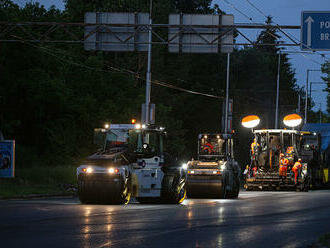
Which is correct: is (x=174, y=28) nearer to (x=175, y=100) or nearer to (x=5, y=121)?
(x=5, y=121)

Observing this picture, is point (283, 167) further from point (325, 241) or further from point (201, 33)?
point (325, 241)

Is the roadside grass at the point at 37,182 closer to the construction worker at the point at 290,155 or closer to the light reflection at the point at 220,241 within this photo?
the construction worker at the point at 290,155

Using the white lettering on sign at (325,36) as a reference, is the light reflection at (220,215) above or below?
below

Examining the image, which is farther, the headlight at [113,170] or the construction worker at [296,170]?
the construction worker at [296,170]

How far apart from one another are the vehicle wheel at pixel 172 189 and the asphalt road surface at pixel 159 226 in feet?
5.71

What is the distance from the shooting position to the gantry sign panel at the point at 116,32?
3353cm

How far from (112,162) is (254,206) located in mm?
5199

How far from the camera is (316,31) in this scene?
29.7m

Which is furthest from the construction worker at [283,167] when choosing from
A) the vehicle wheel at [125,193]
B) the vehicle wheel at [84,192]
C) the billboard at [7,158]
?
the vehicle wheel at [84,192]

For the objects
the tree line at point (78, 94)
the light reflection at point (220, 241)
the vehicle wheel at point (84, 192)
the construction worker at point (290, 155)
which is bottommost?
the light reflection at point (220, 241)

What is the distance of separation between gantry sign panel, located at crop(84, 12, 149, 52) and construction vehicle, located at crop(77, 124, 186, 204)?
309 inches

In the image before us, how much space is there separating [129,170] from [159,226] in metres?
7.94

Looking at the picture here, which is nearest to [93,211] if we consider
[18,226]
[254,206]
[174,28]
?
[18,226]

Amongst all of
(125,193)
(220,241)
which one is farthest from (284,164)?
(220,241)
